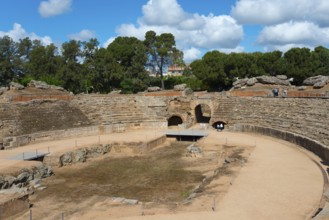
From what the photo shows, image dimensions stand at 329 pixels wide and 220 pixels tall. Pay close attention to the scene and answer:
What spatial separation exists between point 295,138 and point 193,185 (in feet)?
34.5

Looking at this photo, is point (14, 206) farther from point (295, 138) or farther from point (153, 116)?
point (153, 116)

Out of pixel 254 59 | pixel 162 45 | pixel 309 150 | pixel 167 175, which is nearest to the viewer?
pixel 167 175

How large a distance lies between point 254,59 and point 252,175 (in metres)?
37.4

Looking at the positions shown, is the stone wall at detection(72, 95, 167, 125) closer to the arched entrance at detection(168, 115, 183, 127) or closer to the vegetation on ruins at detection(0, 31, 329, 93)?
the arched entrance at detection(168, 115, 183, 127)

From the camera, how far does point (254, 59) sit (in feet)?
168

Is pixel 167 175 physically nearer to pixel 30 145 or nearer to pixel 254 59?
pixel 30 145

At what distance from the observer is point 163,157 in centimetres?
2383

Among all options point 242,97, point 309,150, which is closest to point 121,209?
point 309,150

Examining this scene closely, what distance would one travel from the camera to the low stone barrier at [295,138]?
64.5 ft

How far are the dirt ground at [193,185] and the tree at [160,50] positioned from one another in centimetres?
3153

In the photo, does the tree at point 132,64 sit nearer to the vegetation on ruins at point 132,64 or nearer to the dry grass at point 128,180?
the vegetation on ruins at point 132,64

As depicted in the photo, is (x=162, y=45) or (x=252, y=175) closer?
(x=252, y=175)

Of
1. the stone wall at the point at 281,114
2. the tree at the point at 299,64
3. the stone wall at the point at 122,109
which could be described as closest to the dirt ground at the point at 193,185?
the stone wall at the point at 281,114

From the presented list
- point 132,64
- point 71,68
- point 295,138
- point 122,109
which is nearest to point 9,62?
point 71,68
